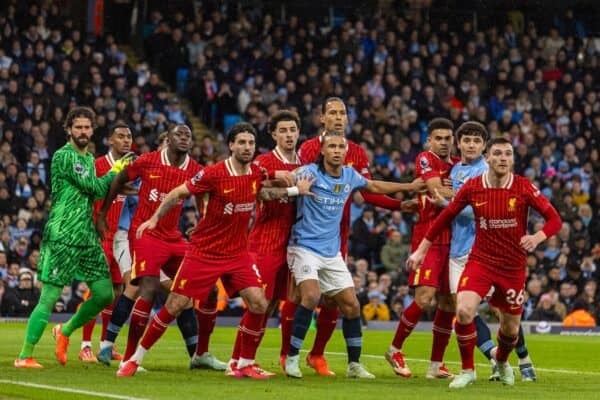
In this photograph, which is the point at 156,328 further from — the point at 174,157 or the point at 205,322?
the point at 174,157

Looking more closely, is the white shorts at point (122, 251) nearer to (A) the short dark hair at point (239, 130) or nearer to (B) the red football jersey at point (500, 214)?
(A) the short dark hair at point (239, 130)

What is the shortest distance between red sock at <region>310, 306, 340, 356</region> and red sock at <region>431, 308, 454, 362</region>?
1004 mm

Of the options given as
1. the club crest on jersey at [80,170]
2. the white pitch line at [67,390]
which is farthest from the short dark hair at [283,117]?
the white pitch line at [67,390]

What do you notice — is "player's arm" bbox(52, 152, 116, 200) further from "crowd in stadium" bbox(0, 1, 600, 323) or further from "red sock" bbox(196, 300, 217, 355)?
"crowd in stadium" bbox(0, 1, 600, 323)

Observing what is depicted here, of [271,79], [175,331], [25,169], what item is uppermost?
[271,79]

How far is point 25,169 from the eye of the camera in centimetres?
2709

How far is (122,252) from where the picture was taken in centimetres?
1605

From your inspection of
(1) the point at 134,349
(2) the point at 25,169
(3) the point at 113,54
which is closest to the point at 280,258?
(1) the point at 134,349

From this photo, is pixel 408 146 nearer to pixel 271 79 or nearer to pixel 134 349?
pixel 271 79

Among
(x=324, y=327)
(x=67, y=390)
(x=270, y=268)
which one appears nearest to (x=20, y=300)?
(x=324, y=327)

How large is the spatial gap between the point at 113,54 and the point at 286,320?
16750 millimetres

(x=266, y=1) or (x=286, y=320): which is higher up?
(x=266, y=1)

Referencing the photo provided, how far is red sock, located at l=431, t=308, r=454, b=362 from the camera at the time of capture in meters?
14.3

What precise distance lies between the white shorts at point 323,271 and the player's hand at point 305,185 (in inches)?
21.3
